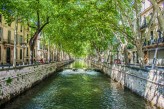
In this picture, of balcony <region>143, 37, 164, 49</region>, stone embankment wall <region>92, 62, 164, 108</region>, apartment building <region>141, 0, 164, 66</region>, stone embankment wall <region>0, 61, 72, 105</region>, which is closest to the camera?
stone embankment wall <region>92, 62, 164, 108</region>

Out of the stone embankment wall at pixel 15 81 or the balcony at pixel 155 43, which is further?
the balcony at pixel 155 43

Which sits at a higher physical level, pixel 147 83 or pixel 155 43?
pixel 155 43

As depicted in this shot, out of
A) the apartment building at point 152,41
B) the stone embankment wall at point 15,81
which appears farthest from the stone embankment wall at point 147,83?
the apartment building at point 152,41


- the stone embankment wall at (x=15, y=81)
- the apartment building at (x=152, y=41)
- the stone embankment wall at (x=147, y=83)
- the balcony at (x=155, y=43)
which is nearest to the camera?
the stone embankment wall at (x=147, y=83)

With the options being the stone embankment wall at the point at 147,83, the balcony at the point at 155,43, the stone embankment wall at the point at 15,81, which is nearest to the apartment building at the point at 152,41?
the balcony at the point at 155,43

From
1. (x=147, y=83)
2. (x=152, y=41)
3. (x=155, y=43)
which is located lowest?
(x=147, y=83)

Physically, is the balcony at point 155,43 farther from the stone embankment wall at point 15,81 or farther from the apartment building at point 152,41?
the stone embankment wall at point 15,81

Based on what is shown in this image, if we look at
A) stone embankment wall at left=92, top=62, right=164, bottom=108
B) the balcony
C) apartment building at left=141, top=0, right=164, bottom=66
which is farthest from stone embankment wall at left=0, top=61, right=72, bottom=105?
the balcony

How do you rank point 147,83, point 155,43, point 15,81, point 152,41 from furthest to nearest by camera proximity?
point 152,41, point 155,43, point 15,81, point 147,83

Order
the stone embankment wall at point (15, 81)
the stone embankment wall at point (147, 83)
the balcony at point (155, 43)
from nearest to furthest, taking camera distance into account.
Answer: the stone embankment wall at point (147, 83) < the stone embankment wall at point (15, 81) < the balcony at point (155, 43)

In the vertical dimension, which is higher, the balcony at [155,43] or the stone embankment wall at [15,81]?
the balcony at [155,43]

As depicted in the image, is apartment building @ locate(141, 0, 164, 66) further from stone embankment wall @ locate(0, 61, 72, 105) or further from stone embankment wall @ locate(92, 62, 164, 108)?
stone embankment wall @ locate(0, 61, 72, 105)

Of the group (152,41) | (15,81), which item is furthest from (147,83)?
(152,41)

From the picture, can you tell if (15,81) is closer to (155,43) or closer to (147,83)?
(147,83)
